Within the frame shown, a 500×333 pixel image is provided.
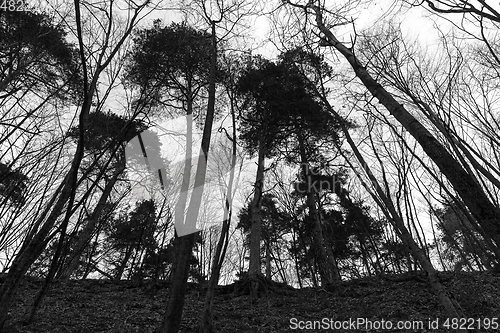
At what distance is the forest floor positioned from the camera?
185 inches

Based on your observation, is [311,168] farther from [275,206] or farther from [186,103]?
[186,103]

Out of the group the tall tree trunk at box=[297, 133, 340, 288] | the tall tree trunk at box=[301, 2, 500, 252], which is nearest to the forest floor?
the tall tree trunk at box=[297, 133, 340, 288]

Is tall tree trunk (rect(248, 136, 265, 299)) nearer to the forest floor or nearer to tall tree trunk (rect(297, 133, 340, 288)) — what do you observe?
the forest floor

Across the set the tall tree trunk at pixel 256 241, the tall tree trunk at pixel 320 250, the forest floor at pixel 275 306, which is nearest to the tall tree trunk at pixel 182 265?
the forest floor at pixel 275 306

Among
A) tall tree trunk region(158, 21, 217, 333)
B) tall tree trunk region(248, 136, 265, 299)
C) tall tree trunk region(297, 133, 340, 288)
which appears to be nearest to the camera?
tall tree trunk region(158, 21, 217, 333)

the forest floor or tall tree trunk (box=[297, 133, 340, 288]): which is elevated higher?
tall tree trunk (box=[297, 133, 340, 288])

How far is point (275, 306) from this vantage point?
20.4 feet

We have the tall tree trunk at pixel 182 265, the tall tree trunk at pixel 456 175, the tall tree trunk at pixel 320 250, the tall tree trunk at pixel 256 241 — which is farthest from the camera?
the tall tree trunk at pixel 320 250

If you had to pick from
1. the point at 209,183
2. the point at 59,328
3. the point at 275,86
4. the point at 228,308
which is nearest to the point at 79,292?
the point at 59,328

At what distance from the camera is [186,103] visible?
9.21m

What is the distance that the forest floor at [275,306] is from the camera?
15.5 feet

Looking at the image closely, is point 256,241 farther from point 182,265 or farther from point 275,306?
point 182,265

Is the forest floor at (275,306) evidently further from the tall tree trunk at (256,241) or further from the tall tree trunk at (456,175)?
the tall tree trunk at (456,175)

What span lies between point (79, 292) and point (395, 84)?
327 inches
